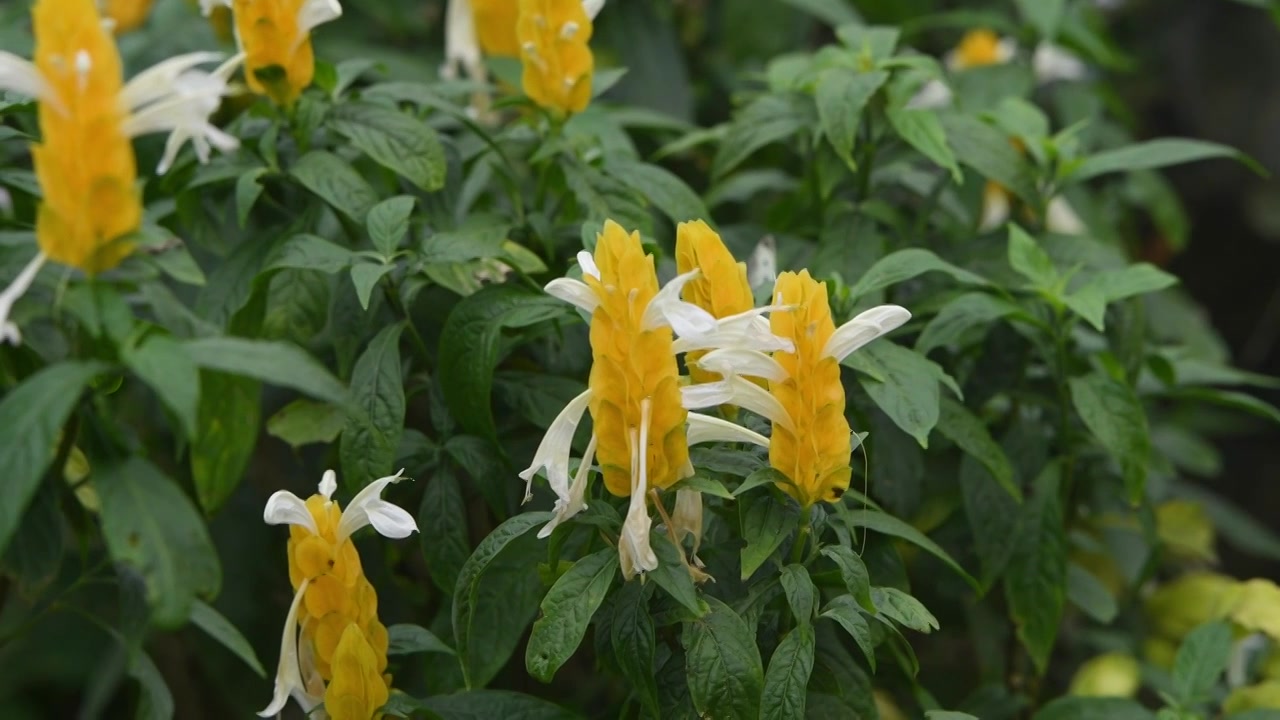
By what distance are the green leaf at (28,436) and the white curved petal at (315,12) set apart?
43cm

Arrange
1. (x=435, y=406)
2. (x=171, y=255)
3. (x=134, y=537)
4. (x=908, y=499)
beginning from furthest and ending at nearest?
(x=908, y=499) → (x=435, y=406) → (x=171, y=255) → (x=134, y=537)

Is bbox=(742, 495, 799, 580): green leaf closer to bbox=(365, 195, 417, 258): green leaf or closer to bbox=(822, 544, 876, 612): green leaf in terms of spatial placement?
bbox=(822, 544, 876, 612): green leaf

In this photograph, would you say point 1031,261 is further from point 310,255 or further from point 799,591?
point 310,255

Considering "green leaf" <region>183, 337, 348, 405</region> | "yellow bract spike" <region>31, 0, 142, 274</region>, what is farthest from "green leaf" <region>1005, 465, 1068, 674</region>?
"yellow bract spike" <region>31, 0, 142, 274</region>

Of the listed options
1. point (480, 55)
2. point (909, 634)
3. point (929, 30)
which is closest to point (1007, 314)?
point (909, 634)

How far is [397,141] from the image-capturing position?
115 cm

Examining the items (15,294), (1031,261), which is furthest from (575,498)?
(1031,261)

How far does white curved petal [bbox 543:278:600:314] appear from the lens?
856 mm

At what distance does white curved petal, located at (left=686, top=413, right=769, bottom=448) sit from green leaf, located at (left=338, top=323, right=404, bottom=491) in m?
0.23

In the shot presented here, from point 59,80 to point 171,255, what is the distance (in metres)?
0.14

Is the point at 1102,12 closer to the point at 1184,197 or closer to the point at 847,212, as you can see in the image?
the point at 1184,197

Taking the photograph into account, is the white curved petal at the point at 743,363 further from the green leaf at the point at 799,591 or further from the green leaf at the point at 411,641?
the green leaf at the point at 411,641

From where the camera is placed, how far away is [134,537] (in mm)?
749

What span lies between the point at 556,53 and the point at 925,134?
35cm
